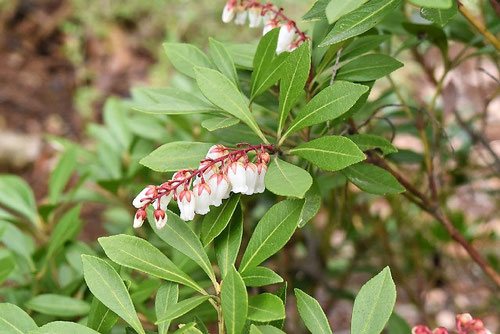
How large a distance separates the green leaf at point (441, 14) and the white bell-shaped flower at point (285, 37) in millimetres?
195

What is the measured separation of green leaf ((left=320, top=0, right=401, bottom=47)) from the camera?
0.78 meters

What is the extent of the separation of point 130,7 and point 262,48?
3.60 meters

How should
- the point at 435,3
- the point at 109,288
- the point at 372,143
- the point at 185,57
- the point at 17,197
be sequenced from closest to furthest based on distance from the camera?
1. the point at 435,3
2. the point at 109,288
3. the point at 372,143
4. the point at 185,57
5. the point at 17,197

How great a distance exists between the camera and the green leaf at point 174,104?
891 mm

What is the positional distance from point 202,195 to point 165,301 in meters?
0.14

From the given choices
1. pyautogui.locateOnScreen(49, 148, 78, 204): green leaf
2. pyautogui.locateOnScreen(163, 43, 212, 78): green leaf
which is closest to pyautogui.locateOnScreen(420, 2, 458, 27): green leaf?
pyautogui.locateOnScreen(163, 43, 212, 78): green leaf

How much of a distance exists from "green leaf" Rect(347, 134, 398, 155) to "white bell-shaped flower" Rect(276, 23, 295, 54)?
16 centimetres

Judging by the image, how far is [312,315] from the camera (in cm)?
79

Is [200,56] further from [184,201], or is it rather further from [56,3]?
[56,3]

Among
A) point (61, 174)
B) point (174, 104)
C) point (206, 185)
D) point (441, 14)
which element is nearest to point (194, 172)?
point (206, 185)

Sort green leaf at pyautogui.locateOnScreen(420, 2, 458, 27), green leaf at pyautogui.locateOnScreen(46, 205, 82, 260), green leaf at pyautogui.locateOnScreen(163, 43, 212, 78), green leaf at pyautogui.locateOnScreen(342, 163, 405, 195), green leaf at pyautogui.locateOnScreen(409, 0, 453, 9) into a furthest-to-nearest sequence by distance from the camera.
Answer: green leaf at pyautogui.locateOnScreen(46, 205, 82, 260) < green leaf at pyautogui.locateOnScreen(163, 43, 212, 78) < green leaf at pyautogui.locateOnScreen(342, 163, 405, 195) < green leaf at pyautogui.locateOnScreen(420, 2, 458, 27) < green leaf at pyautogui.locateOnScreen(409, 0, 453, 9)

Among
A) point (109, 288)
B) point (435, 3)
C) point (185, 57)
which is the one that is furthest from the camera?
point (185, 57)

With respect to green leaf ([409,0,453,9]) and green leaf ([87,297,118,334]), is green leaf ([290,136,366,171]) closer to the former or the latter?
green leaf ([409,0,453,9])

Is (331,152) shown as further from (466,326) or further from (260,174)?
(466,326)
